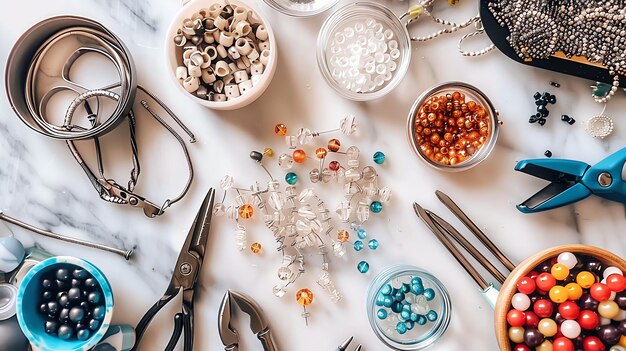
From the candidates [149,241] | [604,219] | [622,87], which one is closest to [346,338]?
[149,241]

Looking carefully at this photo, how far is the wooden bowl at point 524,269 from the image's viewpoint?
0.91m

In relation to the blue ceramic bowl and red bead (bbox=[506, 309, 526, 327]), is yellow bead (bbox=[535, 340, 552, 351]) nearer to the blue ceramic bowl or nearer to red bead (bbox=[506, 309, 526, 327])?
red bead (bbox=[506, 309, 526, 327])

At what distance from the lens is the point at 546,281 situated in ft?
2.94

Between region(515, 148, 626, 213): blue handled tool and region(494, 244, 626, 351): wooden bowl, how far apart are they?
83 mm

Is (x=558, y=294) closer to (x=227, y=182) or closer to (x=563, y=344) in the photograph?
(x=563, y=344)

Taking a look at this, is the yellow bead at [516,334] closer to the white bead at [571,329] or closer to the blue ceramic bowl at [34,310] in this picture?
the white bead at [571,329]

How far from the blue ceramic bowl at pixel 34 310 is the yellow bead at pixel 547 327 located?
682 millimetres

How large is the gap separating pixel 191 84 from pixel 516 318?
2.09 ft

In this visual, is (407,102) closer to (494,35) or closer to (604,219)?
(494,35)

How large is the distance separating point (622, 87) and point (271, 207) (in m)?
0.64

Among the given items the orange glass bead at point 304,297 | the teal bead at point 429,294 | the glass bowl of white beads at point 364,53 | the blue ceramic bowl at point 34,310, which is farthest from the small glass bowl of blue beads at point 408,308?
the blue ceramic bowl at point 34,310

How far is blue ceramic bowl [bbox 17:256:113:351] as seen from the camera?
90 cm

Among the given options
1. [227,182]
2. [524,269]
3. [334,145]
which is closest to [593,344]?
[524,269]

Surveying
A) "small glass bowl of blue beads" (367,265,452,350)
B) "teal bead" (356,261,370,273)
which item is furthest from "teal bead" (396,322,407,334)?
"teal bead" (356,261,370,273)
